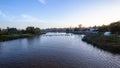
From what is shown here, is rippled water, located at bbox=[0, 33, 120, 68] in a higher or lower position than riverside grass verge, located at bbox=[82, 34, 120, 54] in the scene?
lower

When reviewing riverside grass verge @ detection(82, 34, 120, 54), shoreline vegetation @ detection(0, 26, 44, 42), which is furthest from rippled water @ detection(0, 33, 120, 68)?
shoreline vegetation @ detection(0, 26, 44, 42)

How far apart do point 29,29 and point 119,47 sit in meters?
71.7

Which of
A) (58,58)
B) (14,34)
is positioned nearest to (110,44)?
(58,58)

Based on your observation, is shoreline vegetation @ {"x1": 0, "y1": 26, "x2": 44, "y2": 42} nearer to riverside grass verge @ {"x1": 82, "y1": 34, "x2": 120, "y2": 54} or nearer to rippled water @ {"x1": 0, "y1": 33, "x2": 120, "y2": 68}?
rippled water @ {"x1": 0, "y1": 33, "x2": 120, "y2": 68}

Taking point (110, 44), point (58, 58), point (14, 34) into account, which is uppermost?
point (14, 34)

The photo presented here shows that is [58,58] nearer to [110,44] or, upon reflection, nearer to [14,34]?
[110,44]

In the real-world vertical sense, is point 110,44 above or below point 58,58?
above

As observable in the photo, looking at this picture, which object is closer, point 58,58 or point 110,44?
point 58,58

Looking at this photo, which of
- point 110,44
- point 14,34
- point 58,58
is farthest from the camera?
point 14,34

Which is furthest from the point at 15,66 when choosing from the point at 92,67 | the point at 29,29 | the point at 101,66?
the point at 29,29

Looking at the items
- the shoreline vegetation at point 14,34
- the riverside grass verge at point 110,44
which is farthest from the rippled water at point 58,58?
the shoreline vegetation at point 14,34

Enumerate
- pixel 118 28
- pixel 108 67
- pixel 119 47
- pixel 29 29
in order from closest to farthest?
pixel 108 67 → pixel 119 47 → pixel 118 28 → pixel 29 29

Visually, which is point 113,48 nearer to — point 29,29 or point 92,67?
point 92,67

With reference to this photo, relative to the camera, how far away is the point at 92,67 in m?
12.4
